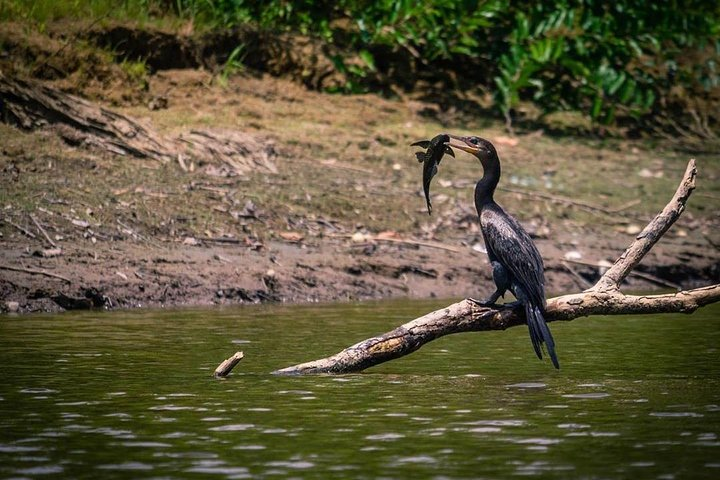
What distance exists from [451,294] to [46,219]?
3.88 meters

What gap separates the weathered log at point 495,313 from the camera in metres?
7.42

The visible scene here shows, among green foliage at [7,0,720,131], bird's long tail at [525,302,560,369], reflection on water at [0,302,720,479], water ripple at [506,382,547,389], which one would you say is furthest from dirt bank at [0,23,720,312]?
bird's long tail at [525,302,560,369]

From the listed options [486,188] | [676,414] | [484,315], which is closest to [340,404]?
[484,315]

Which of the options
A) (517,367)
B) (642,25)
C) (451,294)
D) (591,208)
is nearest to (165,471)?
(517,367)

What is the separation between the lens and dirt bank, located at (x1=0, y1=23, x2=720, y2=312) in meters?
11.8

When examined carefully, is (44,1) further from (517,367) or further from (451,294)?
(517,367)

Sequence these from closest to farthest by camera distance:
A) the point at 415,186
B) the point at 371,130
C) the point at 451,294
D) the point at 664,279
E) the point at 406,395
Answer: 1. the point at 406,395
2. the point at 451,294
3. the point at 664,279
4. the point at 415,186
5. the point at 371,130

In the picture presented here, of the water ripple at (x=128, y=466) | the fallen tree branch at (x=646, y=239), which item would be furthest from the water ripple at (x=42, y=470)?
the fallen tree branch at (x=646, y=239)

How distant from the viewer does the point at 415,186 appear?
1503 centimetres

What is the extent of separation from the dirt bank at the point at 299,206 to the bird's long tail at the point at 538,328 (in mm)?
4679

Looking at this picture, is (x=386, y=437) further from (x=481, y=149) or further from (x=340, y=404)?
(x=481, y=149)

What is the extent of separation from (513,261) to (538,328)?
0.53 m

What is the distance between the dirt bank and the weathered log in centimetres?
425

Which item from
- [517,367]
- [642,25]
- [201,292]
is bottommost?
[201,292]
